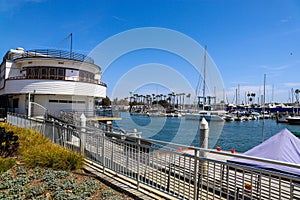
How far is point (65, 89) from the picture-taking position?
25.5m

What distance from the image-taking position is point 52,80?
82.4 ft

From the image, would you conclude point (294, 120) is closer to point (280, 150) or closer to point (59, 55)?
point (59, 55)

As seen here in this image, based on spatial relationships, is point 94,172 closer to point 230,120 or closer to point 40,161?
point 40,161

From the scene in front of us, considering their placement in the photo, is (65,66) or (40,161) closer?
(40,161)

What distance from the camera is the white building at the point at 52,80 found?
25000 mm

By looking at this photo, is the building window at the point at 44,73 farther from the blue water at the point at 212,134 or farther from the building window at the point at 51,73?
the blue water at the point at 212,134

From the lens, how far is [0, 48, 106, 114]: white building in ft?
82.0

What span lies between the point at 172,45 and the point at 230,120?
196ft

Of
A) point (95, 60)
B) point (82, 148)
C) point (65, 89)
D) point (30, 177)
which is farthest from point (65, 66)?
point (30, 177)

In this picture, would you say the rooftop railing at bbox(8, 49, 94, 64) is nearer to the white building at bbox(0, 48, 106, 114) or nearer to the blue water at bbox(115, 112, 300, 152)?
the white building at bbox(0, 48, 106, 114)

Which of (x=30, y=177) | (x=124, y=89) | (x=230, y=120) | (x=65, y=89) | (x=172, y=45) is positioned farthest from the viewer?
(x=230, y=120)

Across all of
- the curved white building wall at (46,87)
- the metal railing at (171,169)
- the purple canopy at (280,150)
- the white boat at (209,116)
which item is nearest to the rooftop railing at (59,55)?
the curved white building wall at (46,87)

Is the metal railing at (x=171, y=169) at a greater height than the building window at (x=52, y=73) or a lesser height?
lesser

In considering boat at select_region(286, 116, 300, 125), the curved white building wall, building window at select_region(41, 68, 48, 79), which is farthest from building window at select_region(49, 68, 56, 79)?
boat at select_region(286, 116, 300, 125)
